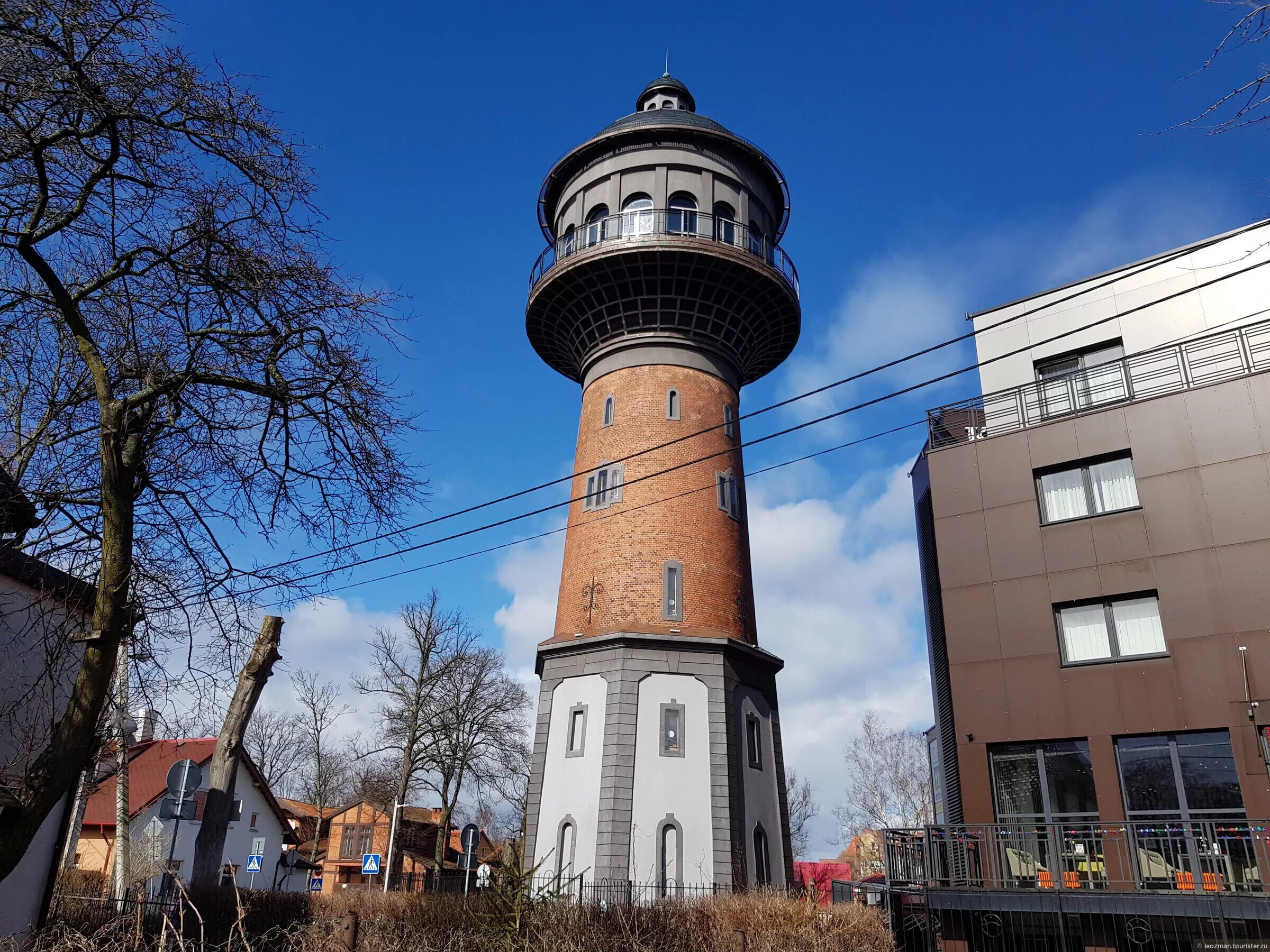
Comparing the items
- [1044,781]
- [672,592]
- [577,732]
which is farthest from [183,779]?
[1044,781]

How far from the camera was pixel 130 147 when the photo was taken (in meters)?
7.57

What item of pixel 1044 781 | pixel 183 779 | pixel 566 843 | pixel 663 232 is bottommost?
pixel 566 843

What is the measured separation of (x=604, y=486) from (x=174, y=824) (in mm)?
19121

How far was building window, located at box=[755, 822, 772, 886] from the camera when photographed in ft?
68.1

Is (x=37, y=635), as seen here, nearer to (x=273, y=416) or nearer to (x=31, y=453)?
(x=31, y=453)

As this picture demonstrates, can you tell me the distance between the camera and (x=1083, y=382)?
60.2 ft

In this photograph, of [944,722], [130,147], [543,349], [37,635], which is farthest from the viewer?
[543,349]

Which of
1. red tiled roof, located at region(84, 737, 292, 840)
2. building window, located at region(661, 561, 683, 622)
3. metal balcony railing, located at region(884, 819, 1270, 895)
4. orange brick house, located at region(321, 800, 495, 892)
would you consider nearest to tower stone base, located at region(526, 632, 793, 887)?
building window, located at region(661, 561, 683, 622)

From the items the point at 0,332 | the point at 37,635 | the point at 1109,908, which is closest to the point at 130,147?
the point at 0,332

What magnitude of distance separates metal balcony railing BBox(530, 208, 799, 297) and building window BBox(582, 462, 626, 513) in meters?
6.07

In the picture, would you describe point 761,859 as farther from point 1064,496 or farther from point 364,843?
point 364,843

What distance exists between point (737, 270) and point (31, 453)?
18.6m

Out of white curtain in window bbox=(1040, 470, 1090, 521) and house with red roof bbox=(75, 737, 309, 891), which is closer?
white curtain in window bbox=(1040, 470, 1090, 521)

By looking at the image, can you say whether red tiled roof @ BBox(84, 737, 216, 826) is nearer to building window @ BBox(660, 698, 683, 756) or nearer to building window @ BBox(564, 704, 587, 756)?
building window @ BBox(564, 704, 587, 756)
